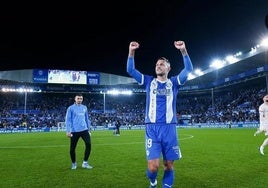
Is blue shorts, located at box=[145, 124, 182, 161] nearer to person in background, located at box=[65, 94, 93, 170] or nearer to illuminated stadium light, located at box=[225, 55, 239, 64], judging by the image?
person in background, located at box=[65, 94, 93, 170]

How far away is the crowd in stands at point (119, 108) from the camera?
55500 millimetres

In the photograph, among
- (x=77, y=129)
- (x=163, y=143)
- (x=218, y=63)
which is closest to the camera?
(x=163, y=143)

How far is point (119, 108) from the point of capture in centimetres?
7506

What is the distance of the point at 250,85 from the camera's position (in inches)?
2501

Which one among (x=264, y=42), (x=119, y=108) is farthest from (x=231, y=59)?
(x=119, y=108)

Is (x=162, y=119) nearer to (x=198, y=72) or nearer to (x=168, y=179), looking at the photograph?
(x=168, y=179)

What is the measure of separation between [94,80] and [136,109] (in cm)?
1499

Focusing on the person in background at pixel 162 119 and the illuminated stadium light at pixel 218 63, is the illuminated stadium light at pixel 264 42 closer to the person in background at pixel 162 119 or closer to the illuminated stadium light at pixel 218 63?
the illuminated stadium light at pixel 218 63

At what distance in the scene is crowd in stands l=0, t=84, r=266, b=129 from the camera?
5550cm

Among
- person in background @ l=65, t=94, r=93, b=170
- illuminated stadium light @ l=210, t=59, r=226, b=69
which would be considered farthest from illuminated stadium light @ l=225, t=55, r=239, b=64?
person in background @ l=65, t=94, r=93, b=170

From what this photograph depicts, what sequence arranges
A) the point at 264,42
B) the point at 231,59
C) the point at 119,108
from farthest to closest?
the point at 119,108
the point at 231,59
the point at 264,42

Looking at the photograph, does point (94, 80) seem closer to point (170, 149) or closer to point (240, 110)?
point (240, 110)

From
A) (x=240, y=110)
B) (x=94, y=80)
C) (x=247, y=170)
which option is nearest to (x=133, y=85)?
(x=94, y=80)

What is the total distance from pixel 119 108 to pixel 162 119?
69.8 m
